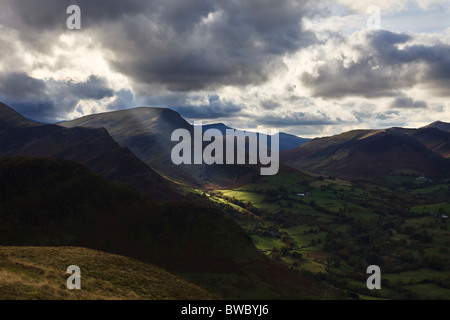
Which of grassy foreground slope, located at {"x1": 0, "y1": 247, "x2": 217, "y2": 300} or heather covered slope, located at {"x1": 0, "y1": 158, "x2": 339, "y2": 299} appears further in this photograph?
heather covered slope, located at {"x1": 0, "y1": 158, "x2": 339, "y2": 299}

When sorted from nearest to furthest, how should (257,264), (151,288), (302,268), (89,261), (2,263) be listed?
(2,263) → (151,288) → (89,261) → (257,264) → (302,268)

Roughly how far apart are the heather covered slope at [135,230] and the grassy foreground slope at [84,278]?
24.9m

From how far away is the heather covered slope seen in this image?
95.2 m

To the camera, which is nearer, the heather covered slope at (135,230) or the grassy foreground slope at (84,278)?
the grassy foreground slope at (84,278)

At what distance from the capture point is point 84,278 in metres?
51.3

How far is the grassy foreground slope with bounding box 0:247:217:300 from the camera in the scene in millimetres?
38719

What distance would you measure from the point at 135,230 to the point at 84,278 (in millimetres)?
57468

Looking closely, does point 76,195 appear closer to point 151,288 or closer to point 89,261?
point 89,261

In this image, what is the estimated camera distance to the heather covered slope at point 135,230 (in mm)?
95188

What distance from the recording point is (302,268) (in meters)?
159

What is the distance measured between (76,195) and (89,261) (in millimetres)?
62623

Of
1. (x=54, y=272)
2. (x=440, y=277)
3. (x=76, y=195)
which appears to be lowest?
(x=440, y=277)

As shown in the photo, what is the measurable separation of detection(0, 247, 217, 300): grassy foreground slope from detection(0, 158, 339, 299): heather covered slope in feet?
81.6

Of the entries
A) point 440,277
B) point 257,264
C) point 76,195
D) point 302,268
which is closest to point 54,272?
point 257,264
